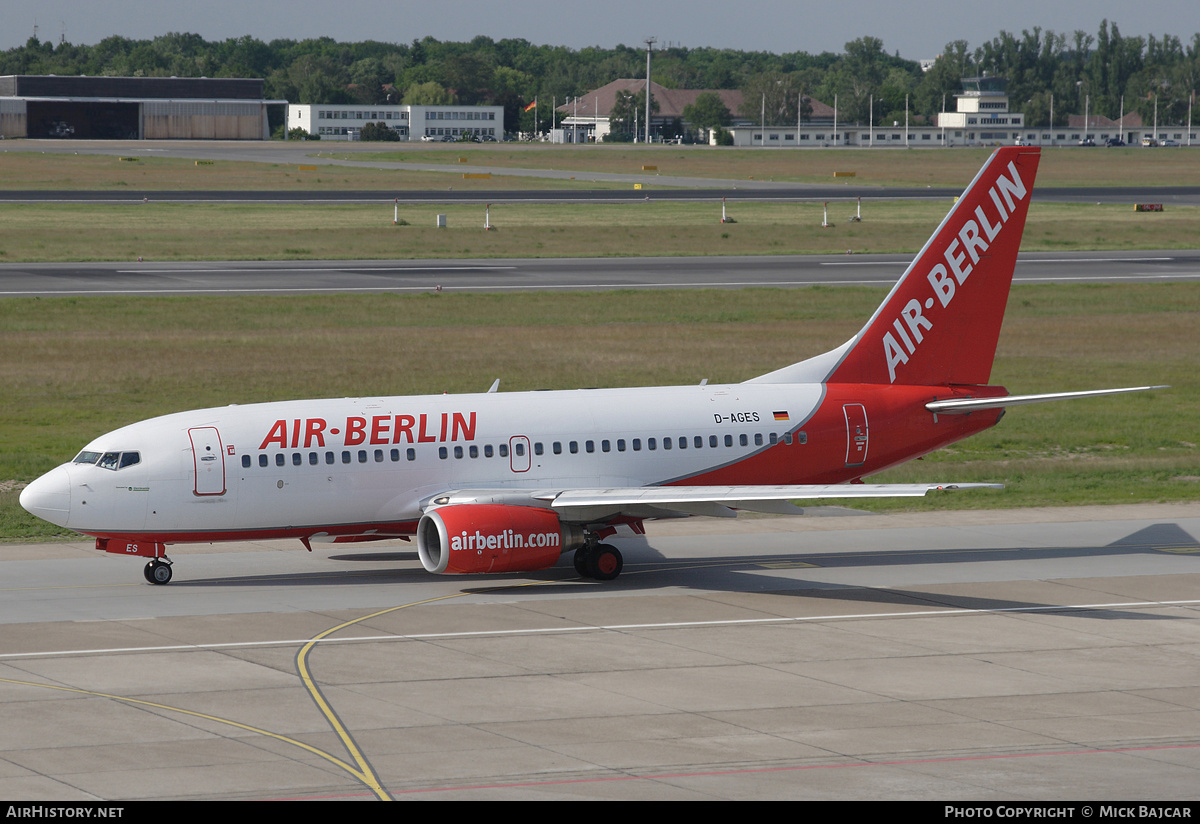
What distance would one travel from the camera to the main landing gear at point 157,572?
3014cm

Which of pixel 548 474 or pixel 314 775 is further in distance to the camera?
pixel 548 474

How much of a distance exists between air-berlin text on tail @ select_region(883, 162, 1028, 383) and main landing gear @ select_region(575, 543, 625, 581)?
806 cm

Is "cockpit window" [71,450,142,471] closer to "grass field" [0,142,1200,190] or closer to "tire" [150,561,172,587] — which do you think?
"tire" [150,561,172,587]

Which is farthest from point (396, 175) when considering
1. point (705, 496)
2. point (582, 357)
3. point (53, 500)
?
point (705, 496)

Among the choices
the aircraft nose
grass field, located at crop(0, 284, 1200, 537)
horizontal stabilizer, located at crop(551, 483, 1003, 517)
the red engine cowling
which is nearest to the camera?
the red engine cowling

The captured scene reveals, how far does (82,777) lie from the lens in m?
18.2

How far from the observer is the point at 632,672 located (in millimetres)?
23672

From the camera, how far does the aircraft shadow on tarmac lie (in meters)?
29.3

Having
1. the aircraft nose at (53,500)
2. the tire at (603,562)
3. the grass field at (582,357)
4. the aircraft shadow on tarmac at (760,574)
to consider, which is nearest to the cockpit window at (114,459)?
the aircraft nose at (53,500)

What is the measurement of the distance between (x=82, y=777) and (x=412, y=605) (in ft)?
35.0

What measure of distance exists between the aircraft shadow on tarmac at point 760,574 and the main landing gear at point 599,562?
0.66 ft

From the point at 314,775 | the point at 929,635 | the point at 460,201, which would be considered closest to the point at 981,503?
the point at 929,635

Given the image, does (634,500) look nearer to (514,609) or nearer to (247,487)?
(514,609)

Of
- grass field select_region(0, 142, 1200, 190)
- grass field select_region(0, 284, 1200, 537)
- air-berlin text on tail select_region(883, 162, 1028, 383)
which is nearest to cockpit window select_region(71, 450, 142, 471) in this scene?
grass field select_region(0, 284, 1200, 537)
